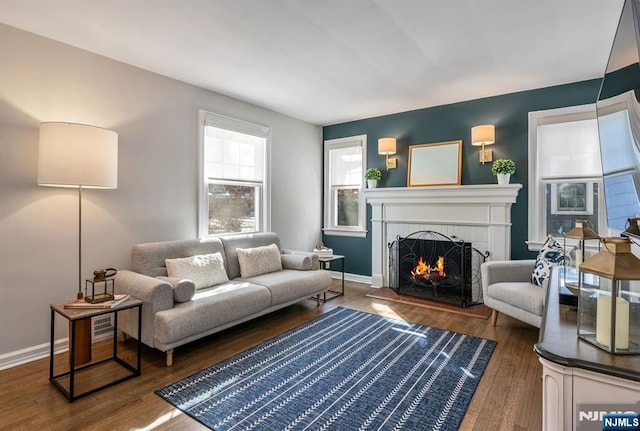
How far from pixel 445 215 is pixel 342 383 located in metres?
2.82

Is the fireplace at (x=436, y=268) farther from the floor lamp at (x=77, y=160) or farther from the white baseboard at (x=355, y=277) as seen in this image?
the floor lamp at (x=77, y=160)

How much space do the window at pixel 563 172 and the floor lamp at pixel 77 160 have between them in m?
4.37

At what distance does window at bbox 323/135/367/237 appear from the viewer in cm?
529

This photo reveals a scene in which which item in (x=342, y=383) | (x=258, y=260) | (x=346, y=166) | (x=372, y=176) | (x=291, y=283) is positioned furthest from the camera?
(x=346, y=166)

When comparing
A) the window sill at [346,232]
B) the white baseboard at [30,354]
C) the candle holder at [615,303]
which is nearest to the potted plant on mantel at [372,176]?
the window sill at [346,232]

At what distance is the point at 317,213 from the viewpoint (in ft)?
18.4

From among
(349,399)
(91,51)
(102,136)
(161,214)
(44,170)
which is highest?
(91,51)

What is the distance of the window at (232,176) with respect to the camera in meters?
3.88

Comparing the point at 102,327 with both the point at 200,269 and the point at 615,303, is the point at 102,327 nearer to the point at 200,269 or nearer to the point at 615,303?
the point at 200,269

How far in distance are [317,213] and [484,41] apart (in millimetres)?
3472

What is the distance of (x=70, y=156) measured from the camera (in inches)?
94.7

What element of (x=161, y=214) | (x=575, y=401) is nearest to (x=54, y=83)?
(x=161, y=214)

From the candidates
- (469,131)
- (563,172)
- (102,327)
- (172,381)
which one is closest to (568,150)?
(563,172)

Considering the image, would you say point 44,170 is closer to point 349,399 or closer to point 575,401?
point 349,399
